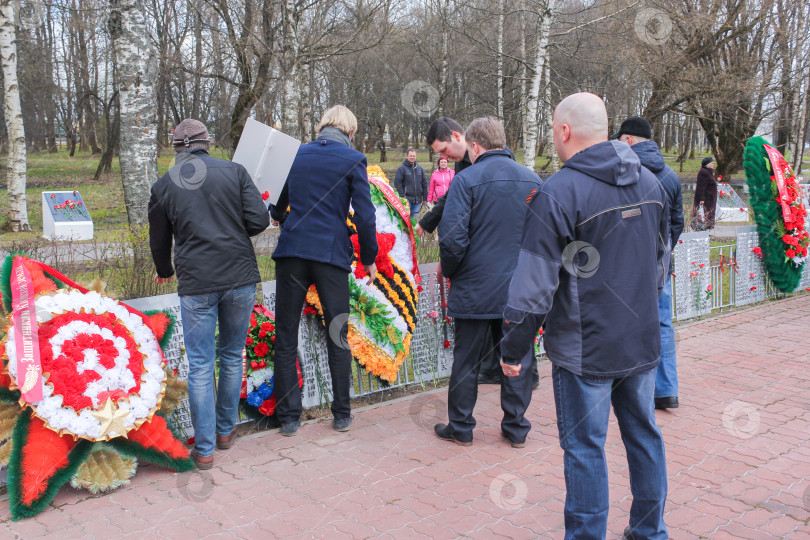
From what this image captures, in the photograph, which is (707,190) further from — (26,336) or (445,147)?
(26,336)

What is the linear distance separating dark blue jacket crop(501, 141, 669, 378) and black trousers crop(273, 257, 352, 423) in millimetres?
1858

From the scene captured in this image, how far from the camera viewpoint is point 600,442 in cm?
276

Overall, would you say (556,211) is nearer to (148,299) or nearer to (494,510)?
(494,510)

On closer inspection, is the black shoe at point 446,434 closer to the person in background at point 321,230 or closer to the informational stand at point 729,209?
the person in background at point 321,230

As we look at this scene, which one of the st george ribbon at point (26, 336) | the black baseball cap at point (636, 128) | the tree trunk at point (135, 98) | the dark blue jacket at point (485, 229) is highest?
the tree trunk at point (135, 98)

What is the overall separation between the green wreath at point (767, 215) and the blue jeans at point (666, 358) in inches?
182

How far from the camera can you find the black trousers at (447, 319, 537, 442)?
4301 millimetres

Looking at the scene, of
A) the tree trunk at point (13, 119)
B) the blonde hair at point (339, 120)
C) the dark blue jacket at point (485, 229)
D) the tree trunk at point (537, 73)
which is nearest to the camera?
the dark blue jacket at point (485, 229)

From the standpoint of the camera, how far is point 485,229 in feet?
13.9

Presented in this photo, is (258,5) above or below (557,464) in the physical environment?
above

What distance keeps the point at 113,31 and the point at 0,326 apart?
4.69m

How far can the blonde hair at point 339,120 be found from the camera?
444 centimetres

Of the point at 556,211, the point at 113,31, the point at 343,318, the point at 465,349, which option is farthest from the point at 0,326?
the point at 113,31

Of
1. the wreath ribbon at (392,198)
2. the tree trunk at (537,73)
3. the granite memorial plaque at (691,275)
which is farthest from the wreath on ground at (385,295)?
the tree trunk at (537,73)
